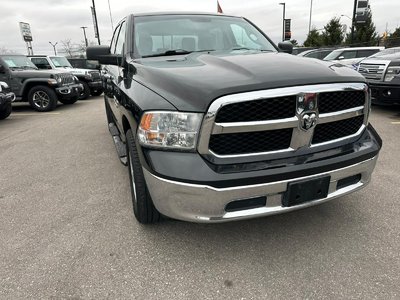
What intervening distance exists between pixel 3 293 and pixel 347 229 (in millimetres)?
2446

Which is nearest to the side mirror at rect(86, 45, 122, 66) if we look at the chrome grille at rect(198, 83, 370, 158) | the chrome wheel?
the chrome grille at rect(198, 83, 370, 158)

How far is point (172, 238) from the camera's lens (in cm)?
250

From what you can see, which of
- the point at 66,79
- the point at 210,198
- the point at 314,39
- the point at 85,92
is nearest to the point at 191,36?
the point at 210,198

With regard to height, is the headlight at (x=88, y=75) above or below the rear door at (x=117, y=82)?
below

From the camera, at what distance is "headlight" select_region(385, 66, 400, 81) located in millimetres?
6339

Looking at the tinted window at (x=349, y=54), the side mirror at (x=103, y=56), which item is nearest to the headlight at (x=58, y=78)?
the side mirror at (x=103, y=56)

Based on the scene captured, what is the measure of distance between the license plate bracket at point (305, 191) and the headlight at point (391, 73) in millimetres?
5457

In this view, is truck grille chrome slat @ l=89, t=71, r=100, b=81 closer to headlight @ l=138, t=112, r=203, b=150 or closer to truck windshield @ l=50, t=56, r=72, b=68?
truck windshield @ l=50, t=56, r=72, b=68

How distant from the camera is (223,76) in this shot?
206 cm

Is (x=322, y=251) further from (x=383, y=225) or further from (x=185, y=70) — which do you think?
(x=185, y=70)

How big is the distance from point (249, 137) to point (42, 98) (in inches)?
367

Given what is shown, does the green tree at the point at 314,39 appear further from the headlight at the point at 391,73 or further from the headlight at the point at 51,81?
the headlight at the point at 51,81

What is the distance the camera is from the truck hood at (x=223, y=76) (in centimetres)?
191

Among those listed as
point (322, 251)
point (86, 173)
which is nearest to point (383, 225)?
point (322, 251)
